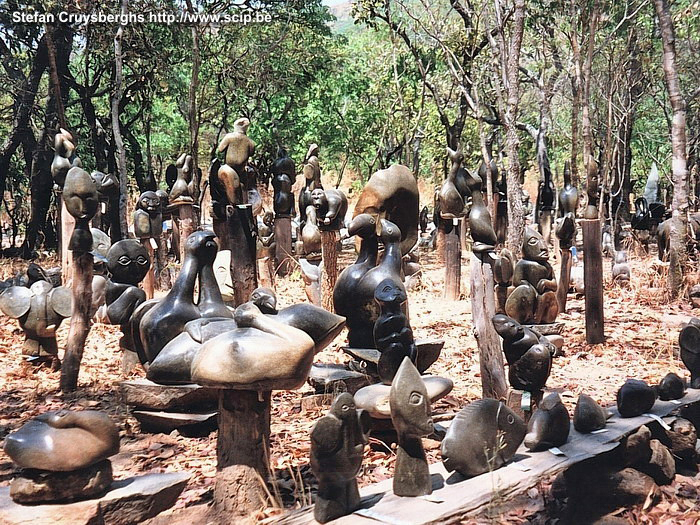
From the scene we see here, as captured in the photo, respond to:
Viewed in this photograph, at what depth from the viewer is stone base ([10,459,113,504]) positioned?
10.4ft

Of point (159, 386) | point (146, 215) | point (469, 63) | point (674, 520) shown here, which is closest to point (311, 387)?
point (159, 386)

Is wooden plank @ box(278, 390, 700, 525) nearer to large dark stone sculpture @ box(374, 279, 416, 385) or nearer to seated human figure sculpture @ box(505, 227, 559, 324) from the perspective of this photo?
large dark stone sculpture @ box(374, 279, 416, 385)

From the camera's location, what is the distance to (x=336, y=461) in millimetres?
3189

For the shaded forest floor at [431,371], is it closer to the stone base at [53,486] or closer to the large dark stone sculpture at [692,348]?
the stone base at [53,486]

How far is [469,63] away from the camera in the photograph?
Answer: 1485 centimetres

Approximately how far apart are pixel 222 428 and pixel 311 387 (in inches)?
109

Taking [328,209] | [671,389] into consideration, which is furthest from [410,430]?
→ [328,209]

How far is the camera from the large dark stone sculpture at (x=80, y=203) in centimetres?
608

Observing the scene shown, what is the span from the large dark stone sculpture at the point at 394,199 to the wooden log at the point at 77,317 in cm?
247

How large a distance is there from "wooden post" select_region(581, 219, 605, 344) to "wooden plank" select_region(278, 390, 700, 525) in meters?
3.90

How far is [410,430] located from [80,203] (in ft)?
13.1

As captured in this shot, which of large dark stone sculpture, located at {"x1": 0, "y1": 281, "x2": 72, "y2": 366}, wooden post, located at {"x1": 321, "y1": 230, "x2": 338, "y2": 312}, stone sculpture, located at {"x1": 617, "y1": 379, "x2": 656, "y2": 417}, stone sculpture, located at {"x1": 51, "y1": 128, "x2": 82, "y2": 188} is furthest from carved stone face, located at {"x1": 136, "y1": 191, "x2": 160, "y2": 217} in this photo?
stone sculpture, located at {"x1": 617, "y1": 379, "x2": 656, "y2": 417}

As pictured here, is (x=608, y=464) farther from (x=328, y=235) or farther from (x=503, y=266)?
(x=328, y=235)

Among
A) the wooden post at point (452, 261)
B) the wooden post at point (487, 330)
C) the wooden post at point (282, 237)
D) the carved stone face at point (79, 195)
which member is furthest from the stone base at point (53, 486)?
the wooden post at point (282, 237)
